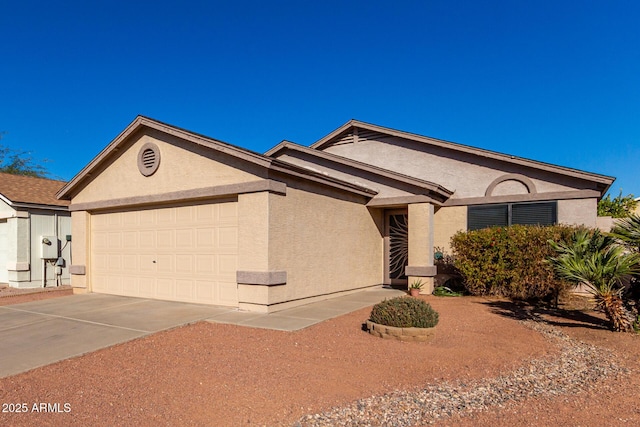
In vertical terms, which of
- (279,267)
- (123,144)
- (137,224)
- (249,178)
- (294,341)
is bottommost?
(294,341)

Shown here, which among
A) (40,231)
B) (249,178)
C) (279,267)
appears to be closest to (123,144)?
(249,178)

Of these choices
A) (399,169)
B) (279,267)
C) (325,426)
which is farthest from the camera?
(399,169)

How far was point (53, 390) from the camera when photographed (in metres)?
5.10

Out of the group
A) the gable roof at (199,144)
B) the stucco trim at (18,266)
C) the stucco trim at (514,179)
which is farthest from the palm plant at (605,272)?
the stucco trim at (18,266)

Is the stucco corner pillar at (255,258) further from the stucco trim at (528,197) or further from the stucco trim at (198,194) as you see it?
the stucco trim at (528,197)

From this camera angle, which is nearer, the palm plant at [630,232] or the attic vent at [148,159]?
the palm plant at [630,232]

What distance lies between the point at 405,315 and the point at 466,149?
9.08 m

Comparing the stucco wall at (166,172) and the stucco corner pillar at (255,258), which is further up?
the stucco wall at (166,172)

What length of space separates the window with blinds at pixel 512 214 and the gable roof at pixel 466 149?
1089 millimetres

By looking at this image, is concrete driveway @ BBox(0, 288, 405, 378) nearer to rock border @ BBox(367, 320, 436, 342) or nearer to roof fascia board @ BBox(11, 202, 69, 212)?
rock border @ BBox(367, 320, 436, 342)

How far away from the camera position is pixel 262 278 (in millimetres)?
9367

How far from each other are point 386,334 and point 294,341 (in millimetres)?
1574

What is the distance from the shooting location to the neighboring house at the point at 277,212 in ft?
32.3

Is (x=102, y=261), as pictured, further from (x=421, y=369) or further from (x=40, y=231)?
(x=421, y=369)
